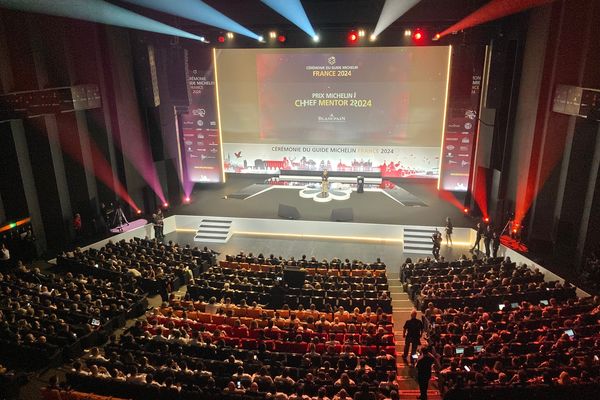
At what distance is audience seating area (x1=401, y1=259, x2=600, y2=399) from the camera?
717cm

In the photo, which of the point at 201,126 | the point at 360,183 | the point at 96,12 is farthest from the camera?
the point at 201,126

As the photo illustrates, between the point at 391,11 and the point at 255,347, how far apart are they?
42.1 ft

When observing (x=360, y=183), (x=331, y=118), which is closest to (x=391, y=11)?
(x=331, y=118)

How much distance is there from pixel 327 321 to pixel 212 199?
11134 mm

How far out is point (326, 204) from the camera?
18.9 m

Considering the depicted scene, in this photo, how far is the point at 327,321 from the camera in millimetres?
9797

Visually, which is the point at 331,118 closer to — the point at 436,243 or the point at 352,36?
the point at 352,36

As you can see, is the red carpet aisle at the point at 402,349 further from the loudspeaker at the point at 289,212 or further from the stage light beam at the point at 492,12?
the stage light beam at the point at 492,12

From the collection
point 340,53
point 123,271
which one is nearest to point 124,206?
point 123,271

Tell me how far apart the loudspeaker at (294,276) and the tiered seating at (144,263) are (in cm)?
347

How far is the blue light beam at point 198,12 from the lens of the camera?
1617 centimetres

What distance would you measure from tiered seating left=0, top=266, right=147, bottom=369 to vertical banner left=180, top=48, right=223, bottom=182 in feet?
29.7

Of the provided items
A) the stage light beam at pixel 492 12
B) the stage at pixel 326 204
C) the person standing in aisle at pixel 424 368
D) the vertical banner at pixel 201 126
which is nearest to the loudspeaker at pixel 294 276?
the person standing in aisle at pixel 424 368

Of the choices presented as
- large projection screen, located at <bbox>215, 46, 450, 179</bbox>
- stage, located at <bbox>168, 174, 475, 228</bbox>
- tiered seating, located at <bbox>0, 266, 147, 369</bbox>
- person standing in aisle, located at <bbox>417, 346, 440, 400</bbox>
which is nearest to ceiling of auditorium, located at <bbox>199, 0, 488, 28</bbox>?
large projection screen, located at <bbox>215, 46, 450, 179</bbox>
